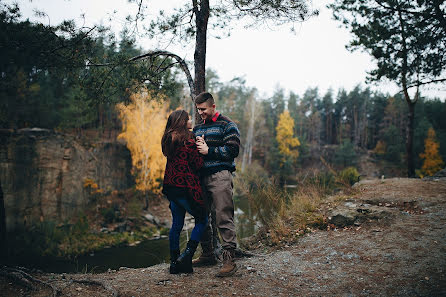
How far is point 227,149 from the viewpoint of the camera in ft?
10.2

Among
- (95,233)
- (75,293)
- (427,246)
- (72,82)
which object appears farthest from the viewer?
(95,233)

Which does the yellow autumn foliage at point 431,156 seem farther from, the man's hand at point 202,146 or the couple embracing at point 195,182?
the man's hand at point 202,146

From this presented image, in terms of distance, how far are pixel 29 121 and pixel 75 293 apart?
1662 cm

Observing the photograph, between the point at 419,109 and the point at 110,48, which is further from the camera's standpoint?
the point at 419,109

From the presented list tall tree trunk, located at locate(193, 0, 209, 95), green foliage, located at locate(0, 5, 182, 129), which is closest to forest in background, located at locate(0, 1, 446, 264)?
green foliage, located at locate(0, 5, 182, 129)

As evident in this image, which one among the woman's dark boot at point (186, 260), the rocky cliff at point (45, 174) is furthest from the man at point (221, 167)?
the rocky cliff at point (45, 174)

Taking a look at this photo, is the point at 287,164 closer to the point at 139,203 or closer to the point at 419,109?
the point at 139,203

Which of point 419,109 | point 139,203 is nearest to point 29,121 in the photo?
point 139,203

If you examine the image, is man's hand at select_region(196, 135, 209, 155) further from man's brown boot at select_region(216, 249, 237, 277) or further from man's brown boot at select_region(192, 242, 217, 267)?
man's brown boot at select_region(192, 242, 217, 267)

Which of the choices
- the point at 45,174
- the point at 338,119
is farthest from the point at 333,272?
the point at 338,119

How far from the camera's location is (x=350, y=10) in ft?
26.7

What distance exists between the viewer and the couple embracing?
3.06 meters

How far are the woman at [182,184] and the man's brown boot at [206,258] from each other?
1.24 ft

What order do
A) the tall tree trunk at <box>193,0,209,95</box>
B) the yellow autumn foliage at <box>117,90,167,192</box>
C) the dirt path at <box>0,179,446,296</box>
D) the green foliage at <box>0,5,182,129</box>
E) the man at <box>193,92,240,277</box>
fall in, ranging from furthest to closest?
the yellow autumn foliage at <box>117,90,167,192</box> → the tall tree trunk at <box>193,0,209,95</box> → the green foliage at <box>0,5,182,129</box> → the man at <box>193,92,240,277</box> → the dirt path at <box>0,179,446,296</box>
